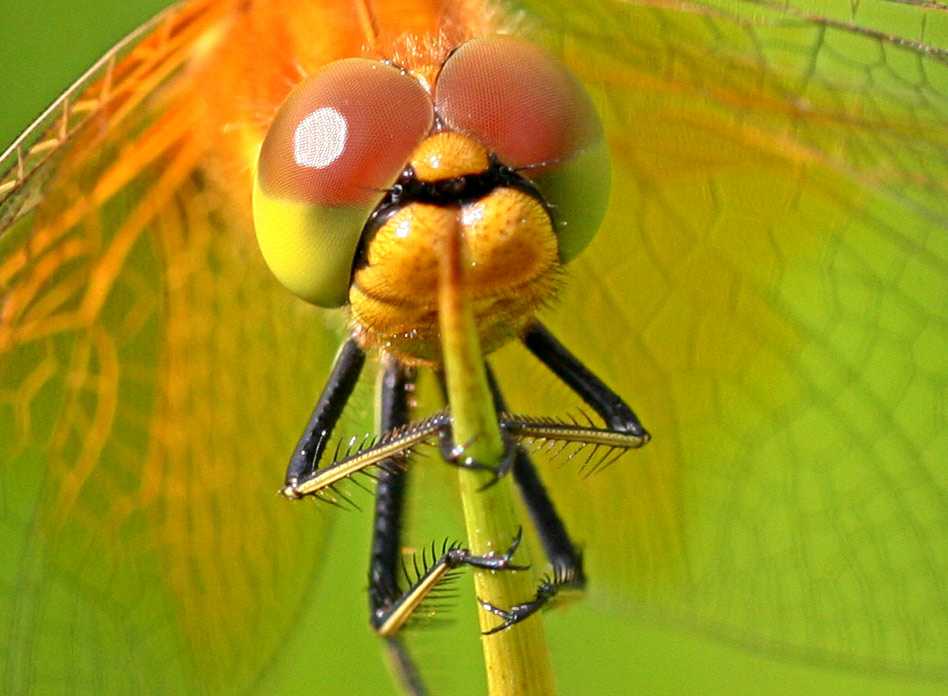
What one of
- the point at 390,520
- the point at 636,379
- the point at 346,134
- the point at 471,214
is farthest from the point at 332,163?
the point at 636,379

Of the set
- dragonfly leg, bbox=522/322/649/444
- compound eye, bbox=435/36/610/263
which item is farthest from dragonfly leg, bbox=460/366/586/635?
compound eye, bbox=435/36/610/263

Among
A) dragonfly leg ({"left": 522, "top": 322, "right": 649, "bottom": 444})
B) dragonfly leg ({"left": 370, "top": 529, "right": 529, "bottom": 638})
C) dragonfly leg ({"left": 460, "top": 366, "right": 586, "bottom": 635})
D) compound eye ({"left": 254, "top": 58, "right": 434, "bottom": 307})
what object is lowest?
dragonfly leg ({"left": 370, "top": 529, "right": 529, "bottom": 638})

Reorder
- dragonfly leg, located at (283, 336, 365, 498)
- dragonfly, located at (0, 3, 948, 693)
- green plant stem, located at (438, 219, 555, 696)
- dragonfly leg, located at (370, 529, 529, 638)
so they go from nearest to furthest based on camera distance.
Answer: green plant stem, located at (438, 219, 555, 696) < dragonfly leg, located at (370, 529, 529, 638) < dragonfly leg, located at (283, 336, 365, 498) < dragonfly, located at (0, 3, 948, 693)

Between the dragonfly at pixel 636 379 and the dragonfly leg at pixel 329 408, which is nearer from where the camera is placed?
the dragonfly leg at pixel 329 408

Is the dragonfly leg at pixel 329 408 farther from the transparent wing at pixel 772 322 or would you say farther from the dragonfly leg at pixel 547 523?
the transparent wing at pixel 772 322

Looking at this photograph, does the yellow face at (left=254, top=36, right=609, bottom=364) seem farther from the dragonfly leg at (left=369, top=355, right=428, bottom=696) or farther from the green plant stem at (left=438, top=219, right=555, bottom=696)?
the dragonfly leg at (left=369, top=355, right=428, bottom=696)

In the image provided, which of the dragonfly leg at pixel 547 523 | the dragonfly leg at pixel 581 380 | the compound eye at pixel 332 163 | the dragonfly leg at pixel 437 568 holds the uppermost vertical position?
the compound eye at pixel 332 163

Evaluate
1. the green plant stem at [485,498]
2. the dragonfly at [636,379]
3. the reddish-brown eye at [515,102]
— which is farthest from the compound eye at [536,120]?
Answer: the dragonfly at [636,379]

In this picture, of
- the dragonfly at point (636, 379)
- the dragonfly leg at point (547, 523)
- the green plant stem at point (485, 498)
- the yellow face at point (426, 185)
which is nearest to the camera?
the green plant stem at point (485, 498)
